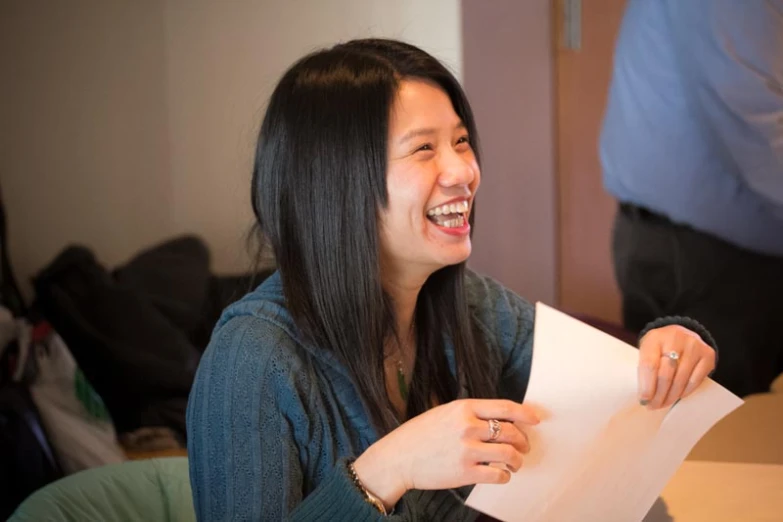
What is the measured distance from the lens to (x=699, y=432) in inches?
38.7

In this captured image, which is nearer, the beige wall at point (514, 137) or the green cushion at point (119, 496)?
the green cushion at point (119, 496)

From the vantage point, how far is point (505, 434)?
2.90ft

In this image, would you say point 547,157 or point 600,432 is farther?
point 547,157

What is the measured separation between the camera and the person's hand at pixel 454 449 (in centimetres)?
87

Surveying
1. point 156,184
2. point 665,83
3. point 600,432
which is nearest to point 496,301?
point 600,432

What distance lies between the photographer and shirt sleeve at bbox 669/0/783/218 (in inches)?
64.2

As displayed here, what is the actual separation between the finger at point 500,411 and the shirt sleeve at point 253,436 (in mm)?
155

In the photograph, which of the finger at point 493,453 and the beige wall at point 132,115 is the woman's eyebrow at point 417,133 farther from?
the beige wall at point 132,115

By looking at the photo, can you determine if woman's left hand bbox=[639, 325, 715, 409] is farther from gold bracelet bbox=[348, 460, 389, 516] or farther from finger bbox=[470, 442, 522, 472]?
gold bracelet bbox=[348, 460, 389, 516]

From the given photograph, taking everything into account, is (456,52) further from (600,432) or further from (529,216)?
(600,432)

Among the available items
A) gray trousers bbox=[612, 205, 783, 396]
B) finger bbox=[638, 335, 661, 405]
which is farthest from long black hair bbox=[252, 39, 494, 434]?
gray trousers bbox=[612, 205, 783, 396]

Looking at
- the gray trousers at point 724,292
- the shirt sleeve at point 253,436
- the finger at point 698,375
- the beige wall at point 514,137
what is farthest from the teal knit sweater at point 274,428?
the beige wall at point 514,137

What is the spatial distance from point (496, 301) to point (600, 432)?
42cm

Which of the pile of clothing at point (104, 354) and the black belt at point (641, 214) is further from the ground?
the black belt at point (641, 214)
